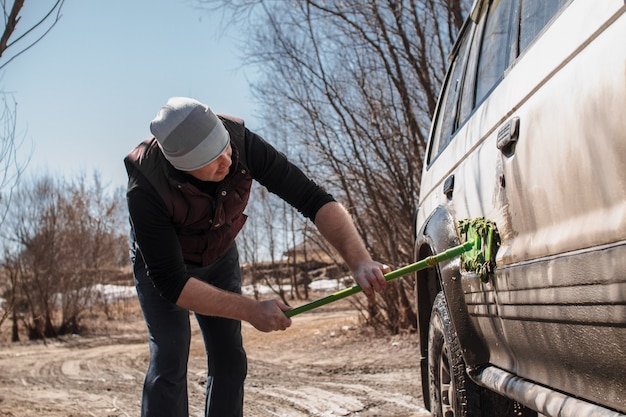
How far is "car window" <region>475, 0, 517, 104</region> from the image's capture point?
2326 mm

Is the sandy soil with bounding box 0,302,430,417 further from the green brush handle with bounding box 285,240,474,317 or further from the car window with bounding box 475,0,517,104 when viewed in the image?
the car window with bounding box 475,0,517,104

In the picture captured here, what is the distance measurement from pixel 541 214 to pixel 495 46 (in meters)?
1.06

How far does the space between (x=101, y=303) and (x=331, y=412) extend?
17996 millimetres

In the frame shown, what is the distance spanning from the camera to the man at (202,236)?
250 centimetres

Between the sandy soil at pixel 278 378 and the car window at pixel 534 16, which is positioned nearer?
the car window at pixel 534 16

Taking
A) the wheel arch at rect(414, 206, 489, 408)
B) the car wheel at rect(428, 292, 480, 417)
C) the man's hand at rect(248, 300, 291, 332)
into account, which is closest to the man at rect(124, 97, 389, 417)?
the man's hand at rect(248, 300, 291, 332)

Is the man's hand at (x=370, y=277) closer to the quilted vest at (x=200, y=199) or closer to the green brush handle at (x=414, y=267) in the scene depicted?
the green brush handle at (x=414, y=267)

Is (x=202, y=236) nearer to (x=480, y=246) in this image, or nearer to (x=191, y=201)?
(x=191, y=201)

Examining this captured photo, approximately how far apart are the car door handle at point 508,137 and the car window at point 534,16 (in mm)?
265

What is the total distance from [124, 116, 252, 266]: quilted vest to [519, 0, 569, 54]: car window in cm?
120

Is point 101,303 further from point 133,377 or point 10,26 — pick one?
point 10,26

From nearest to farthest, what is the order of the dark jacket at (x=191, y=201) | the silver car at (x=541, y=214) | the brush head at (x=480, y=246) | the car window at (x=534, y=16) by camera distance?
the silver car at (x=541, y=214), the car window at (x=534, y=16), the brush head at (x=480, y=246), the dark jacket at (x=191, y=201)

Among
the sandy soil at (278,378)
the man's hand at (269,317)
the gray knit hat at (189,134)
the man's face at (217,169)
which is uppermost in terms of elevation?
the gray knit hat at (189,134)

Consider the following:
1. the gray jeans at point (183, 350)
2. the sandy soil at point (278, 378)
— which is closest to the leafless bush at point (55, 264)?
the sandy soil at point (278, 378)
